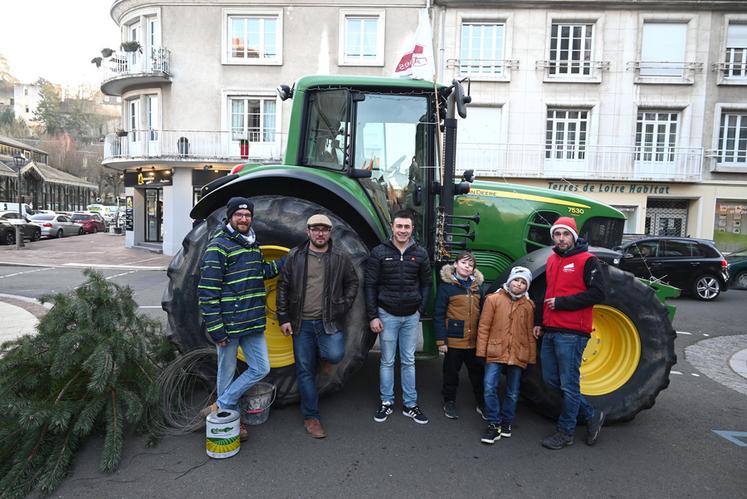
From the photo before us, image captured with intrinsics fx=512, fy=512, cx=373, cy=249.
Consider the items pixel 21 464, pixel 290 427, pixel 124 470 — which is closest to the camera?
pixel 21 464

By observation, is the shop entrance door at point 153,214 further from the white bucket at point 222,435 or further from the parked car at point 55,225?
the white bucket at point 222,435

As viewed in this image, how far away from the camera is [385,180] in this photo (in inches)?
177

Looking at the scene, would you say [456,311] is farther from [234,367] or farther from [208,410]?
[208,410]

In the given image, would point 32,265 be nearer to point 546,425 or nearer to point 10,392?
point 10,392

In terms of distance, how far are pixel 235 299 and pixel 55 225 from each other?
28.1 metres

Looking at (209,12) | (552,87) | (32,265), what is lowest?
(32,265)

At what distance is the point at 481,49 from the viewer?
18312 mm

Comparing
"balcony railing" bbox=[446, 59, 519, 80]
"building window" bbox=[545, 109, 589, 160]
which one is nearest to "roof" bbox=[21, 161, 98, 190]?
"balcony railing" bbox=[446, 59, 519, 80]

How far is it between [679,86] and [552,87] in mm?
4535

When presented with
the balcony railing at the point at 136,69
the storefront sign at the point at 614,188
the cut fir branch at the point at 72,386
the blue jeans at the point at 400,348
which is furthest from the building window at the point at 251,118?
the blue jeans at the point at 400,348

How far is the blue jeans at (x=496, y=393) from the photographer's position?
152 inches

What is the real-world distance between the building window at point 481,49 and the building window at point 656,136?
559 centimetres

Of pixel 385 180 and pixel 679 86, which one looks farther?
pixel 679 86

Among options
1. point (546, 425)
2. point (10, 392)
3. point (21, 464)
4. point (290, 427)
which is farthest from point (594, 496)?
point (10, 392)
